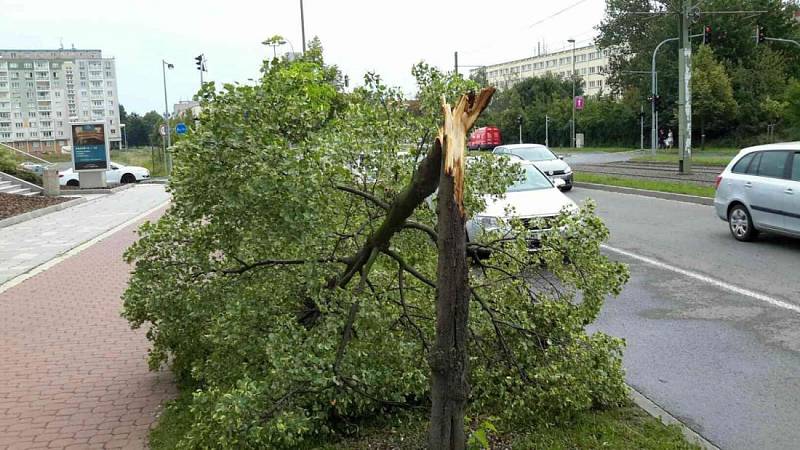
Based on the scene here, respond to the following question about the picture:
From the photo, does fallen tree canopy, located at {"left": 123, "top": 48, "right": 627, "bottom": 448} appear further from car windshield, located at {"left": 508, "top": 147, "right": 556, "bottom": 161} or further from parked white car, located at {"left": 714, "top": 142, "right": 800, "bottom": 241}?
car windshield, located at {"left": 508, "top": 147, "right": 556, "bottom": 161}

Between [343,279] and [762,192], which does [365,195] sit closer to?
[343,279]

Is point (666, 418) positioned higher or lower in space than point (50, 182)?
lower

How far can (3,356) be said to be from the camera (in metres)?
6.40

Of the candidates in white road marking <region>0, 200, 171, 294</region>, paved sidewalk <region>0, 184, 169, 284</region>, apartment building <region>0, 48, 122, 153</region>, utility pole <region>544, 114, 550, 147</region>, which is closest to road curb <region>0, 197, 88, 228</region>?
paved sidewalk <region>0, 184, 169, 284</region>

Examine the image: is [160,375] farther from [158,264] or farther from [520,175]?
[520,175]

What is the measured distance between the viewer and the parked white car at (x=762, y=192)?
33.9 ft

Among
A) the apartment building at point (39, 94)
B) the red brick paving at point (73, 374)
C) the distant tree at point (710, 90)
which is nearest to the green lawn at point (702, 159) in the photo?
the distant tree at point (710, 90)

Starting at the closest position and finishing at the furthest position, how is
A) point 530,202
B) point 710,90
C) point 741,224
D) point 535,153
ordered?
point 530,202 → point 741,224 → point 535,153 → point 710,90

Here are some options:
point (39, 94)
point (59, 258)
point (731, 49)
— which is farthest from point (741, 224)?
point (39, 94)

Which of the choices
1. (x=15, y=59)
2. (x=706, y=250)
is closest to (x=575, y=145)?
(x=706, y=250)

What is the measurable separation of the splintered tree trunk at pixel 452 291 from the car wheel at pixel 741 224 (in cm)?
939

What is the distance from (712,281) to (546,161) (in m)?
14.3

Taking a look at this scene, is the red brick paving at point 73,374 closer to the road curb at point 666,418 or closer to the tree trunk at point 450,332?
the tree trunk at point 450,332

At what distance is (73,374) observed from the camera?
5.84 m
